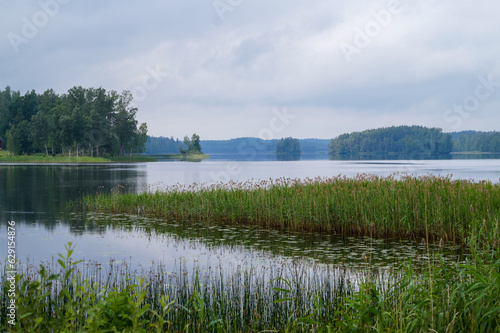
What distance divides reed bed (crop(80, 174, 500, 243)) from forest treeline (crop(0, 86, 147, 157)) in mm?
84507

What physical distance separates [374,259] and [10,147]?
385 feet

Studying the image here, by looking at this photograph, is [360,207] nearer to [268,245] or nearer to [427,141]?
[268,245]

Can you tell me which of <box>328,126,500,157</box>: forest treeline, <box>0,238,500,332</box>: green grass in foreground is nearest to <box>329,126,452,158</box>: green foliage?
<box>328,126,500,157</box>: forest treeline

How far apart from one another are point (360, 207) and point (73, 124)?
302ft

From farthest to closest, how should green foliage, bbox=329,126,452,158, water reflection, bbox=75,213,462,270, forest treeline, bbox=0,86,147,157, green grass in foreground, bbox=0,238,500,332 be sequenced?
green foliage, bbox=329,126,452,158 < forest treeline, bbox=0,86,147,157 < water reflection, bbox=75,213,462,270 < green grass in foreground, bbox=0,238,500,332

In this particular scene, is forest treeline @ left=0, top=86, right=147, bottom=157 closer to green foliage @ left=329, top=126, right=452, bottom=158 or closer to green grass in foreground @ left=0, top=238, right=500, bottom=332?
green grass in foreground @ left=0, top=238, right=500, bottom=332

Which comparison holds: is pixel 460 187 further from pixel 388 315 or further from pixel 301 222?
pixel 388 315

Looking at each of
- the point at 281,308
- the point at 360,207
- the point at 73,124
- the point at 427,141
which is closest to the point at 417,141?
the point at 427,141

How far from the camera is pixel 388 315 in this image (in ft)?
16.9

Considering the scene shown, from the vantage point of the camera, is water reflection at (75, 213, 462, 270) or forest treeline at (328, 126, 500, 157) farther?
forest treeline at (328, 126, 500, 157)

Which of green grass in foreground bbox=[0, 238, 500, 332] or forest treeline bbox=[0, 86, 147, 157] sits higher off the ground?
forest treeline bbox=[0, 86, 147, 157]

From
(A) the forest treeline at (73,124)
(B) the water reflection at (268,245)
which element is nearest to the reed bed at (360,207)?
(B) the water reflection at (268,245)

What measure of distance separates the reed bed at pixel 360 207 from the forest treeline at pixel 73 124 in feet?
277

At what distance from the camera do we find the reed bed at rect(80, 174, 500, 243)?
14.7 meters
